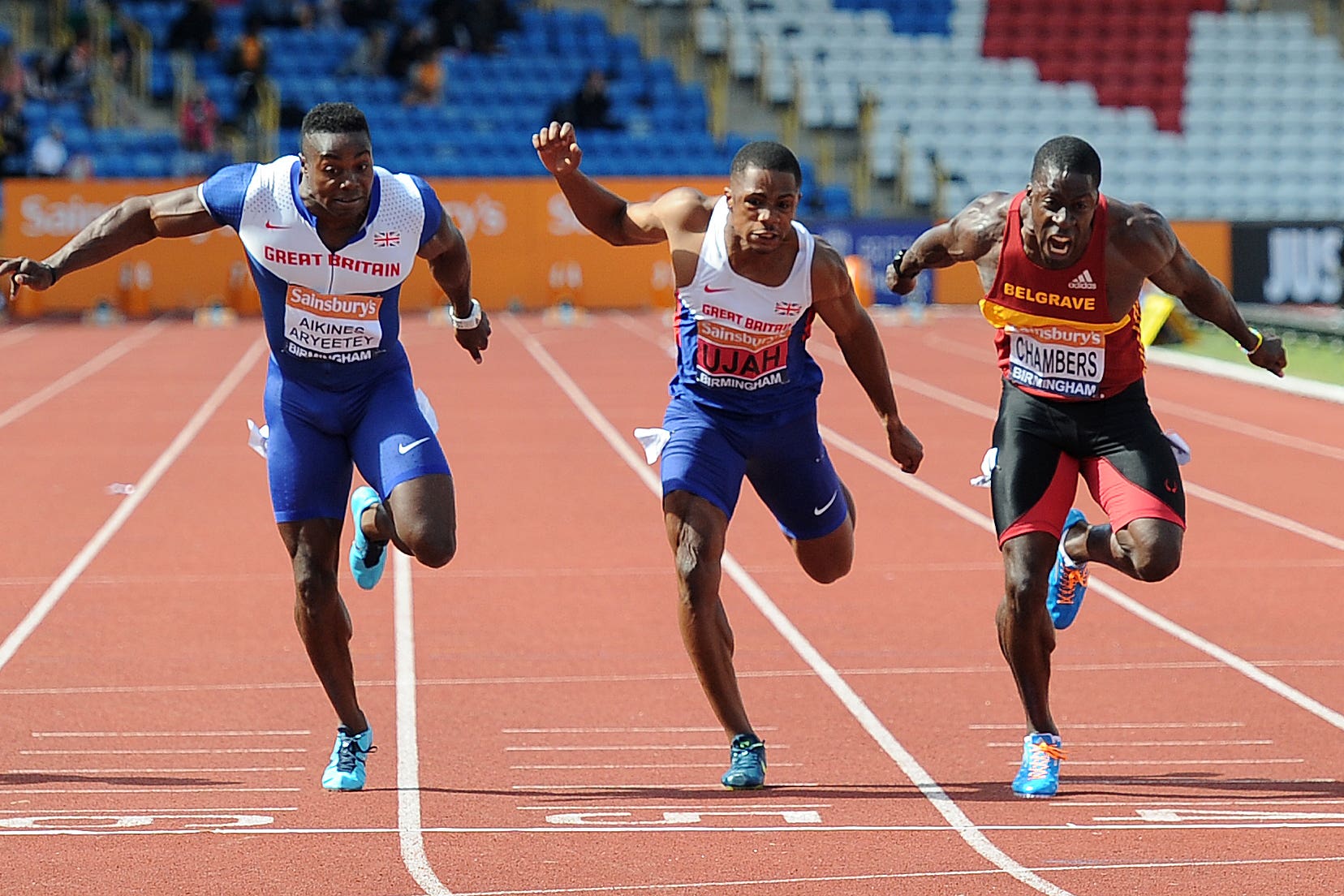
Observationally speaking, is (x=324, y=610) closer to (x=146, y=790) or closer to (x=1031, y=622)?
(x=146, y=790)

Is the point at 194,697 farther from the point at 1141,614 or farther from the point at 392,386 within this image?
the point at 1141,614

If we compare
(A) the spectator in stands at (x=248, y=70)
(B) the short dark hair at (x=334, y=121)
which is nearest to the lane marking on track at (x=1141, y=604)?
(B) the short dark hair at (x=334, y=121)

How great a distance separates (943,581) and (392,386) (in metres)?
4.19

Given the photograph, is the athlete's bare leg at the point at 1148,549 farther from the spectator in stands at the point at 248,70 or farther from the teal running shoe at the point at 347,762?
the spectator in stands at the point at 248,70

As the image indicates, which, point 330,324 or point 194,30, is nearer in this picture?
point 330,324

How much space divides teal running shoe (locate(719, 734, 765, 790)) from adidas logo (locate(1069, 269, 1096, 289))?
5.44 ft

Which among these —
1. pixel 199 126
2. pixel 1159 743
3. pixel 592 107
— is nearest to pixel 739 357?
pixel 1159 743

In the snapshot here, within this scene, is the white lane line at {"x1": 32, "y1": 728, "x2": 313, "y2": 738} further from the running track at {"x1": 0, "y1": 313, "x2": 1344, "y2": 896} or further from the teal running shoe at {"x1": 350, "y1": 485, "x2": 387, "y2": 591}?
the teal running shoe at {"x1": 350, "y1": 485, "x2": 387, "y2": 591}

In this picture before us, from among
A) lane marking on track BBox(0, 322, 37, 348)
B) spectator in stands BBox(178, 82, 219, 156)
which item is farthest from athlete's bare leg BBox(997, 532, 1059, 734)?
spectator in stands BBox(178, 82, 219, 156)

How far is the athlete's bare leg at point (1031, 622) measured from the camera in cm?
580

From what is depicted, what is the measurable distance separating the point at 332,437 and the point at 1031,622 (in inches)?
86.6

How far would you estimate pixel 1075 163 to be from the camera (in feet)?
18.2

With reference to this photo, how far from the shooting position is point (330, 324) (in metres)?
5.75

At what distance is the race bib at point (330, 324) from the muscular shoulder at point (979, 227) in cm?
178
